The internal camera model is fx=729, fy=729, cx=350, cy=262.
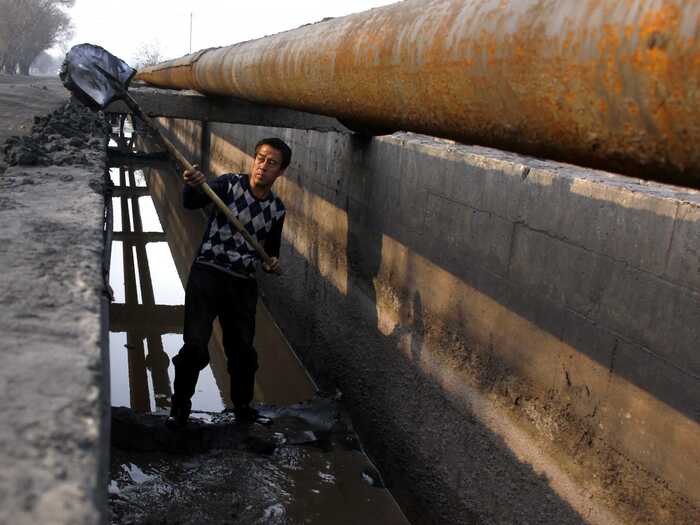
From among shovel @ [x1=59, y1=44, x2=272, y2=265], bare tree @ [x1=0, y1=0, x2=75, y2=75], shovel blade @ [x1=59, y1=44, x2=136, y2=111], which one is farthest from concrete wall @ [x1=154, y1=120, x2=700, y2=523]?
bare tree @ [x1=0, y1=0, x2=75, y2=75]

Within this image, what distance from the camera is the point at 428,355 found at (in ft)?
13.6

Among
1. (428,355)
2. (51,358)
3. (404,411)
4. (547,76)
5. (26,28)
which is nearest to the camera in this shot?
(547,76)

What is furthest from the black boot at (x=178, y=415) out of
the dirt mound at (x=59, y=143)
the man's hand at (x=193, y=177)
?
the dirt mound at (x=59, y=143)

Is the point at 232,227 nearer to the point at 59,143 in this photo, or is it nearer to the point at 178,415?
the point at 178,415

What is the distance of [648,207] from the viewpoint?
2.62 m

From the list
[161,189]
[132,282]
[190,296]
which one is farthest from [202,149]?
[190,296]

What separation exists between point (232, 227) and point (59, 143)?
112 inches

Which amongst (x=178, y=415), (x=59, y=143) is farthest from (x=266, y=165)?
(x=59, y=143)

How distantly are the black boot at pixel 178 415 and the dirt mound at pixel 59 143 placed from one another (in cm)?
193

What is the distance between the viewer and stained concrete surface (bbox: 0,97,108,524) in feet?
4.08

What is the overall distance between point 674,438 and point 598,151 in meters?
1.35

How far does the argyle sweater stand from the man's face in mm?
100

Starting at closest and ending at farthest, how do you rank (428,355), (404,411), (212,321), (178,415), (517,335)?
(517,335) < (428,355) < (404,411) < (212,321) < (178,415)

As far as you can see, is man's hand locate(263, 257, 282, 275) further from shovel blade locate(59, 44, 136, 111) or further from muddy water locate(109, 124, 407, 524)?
shovel blade locate(59, 44, 136, 111)
